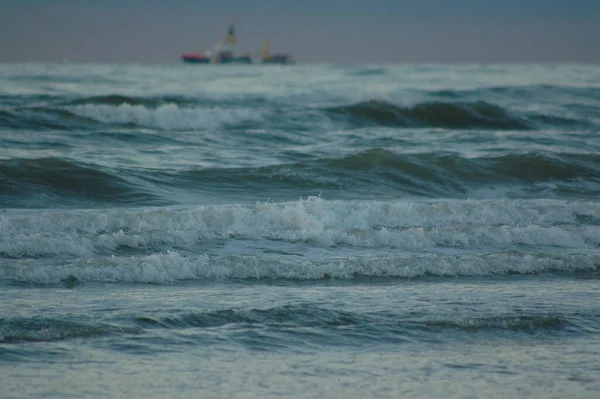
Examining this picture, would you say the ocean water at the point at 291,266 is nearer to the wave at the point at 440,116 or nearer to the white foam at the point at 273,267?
the white foam at the point at 273,267

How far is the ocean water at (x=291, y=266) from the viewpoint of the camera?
5.23 m

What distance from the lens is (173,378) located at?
16.5 feet

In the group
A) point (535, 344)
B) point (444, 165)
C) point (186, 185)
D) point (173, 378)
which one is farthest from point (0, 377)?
point (444, 165)

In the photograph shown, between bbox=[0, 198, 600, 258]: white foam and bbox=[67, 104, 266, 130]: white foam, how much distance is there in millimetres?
11324

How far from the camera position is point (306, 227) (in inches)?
403

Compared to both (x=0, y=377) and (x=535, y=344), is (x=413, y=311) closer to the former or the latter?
(x=535, y=344)

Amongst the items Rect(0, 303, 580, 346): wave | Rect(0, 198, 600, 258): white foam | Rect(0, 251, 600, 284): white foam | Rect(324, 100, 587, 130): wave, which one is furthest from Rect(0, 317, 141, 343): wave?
Rect(324, 100, 587, 130): wave

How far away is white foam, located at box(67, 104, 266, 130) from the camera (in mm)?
21531

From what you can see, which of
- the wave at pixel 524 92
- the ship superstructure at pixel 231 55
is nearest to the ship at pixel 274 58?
the ship superstructure at pixel 231 55

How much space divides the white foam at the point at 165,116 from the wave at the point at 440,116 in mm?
3180

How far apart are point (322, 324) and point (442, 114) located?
64.7ft

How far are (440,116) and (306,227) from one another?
1563 centimetres

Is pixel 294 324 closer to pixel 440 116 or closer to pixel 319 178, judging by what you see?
pixel 319 178

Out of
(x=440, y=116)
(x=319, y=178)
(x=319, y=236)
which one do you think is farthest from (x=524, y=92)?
(x=319, y=236)
